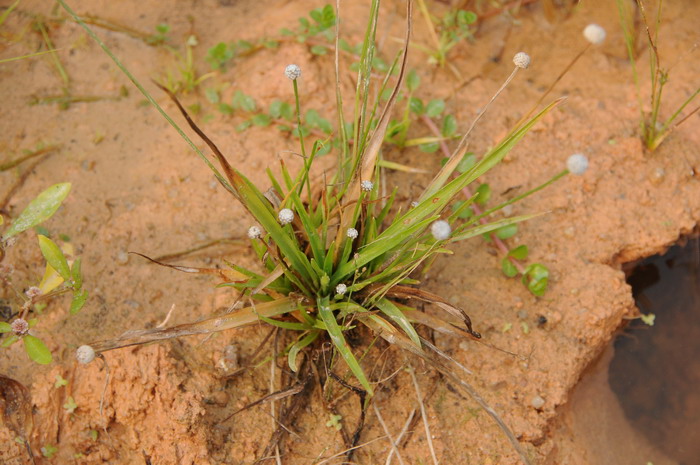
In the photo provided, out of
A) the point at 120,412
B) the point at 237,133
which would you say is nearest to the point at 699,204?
the point at 237,133

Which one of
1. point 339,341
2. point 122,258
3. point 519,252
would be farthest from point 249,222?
point 519,252

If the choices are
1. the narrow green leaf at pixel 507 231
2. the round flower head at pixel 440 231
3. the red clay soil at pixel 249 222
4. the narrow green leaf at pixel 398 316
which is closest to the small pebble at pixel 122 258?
the red clay soil at pixel 249 222

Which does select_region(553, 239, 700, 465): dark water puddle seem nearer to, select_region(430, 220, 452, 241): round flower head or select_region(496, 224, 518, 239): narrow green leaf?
select_region(496, 224, 518, 239): narrow green leaf

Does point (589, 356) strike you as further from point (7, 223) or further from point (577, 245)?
point (7, 223)

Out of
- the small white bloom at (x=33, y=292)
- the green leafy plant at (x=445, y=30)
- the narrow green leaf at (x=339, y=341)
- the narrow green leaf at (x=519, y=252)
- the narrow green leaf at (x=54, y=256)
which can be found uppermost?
the green leafy plant at (x=445, y=30)

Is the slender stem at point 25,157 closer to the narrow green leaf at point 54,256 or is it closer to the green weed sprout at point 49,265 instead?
the green weed sprout at point 49,265

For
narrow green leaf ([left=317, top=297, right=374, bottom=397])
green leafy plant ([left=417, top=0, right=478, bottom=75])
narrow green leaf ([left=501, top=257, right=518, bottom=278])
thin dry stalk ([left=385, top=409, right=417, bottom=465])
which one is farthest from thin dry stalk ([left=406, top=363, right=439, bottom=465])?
green leafy plant ([left=417, top=0, right=478, bottom=75])

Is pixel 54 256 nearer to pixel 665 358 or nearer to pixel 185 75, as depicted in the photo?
pixel 185 75

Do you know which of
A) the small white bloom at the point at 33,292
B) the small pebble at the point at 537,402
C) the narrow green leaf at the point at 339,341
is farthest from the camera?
the small pebble at the point at 537,402
